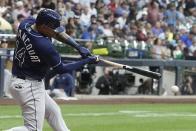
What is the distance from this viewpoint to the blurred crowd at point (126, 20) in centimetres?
1772

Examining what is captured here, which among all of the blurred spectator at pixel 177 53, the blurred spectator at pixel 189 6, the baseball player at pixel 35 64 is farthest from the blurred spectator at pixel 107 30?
the baseball player at pixel 35 64

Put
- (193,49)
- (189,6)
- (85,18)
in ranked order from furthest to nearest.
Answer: (189,6) → (193,49) → (85,18)

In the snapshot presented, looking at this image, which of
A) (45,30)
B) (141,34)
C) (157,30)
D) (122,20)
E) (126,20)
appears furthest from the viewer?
(157,30)

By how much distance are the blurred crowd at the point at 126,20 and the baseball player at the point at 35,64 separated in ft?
29.3

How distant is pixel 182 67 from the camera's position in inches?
716

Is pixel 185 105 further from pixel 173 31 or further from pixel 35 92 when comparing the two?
pixel 35 92

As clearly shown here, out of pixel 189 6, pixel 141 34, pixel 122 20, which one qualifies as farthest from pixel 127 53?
pixel 189 6

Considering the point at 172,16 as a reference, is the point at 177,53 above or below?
below

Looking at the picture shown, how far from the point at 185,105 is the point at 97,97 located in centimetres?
231

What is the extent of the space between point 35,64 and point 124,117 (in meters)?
5.76

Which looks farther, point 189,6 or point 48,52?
point 189,6

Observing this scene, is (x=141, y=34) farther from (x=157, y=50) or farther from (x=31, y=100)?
(x=31, y=100)

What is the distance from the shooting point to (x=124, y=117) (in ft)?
40.6

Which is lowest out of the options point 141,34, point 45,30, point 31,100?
point 31,100
